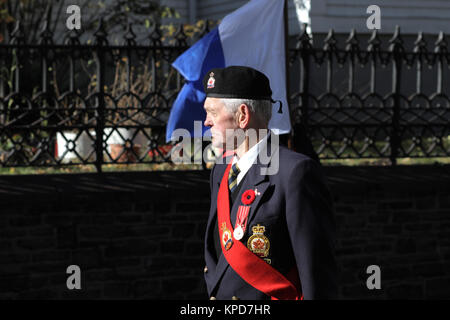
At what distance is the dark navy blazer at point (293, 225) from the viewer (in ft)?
9.91

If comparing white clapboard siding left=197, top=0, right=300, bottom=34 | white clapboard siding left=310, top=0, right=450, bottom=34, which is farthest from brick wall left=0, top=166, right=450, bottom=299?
white clapboard siding left=197, top=0, right=300, bottom=34

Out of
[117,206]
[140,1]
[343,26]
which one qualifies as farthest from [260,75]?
[140,1]

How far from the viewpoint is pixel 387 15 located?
13.0 meters

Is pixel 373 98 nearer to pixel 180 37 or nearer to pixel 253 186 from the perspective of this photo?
pixel 180 37

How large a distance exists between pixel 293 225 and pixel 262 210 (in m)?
0.19

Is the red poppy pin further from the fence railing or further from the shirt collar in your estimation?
the fence railing

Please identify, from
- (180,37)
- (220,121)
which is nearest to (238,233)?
(220,121)

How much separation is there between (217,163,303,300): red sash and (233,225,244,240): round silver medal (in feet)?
0.06

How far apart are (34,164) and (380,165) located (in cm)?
374

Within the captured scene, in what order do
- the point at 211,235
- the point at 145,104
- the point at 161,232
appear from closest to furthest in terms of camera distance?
the point at 211,235 < the point at 161,232 < the point at 145,104

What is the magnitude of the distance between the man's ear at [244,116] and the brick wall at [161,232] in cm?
415

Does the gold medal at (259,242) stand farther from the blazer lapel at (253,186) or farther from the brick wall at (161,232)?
the brick wall at (161,232)

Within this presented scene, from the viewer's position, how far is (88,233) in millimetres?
7137

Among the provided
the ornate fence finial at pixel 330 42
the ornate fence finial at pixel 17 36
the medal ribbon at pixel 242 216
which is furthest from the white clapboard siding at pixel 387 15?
the medal ribbon at pixel 242 216
